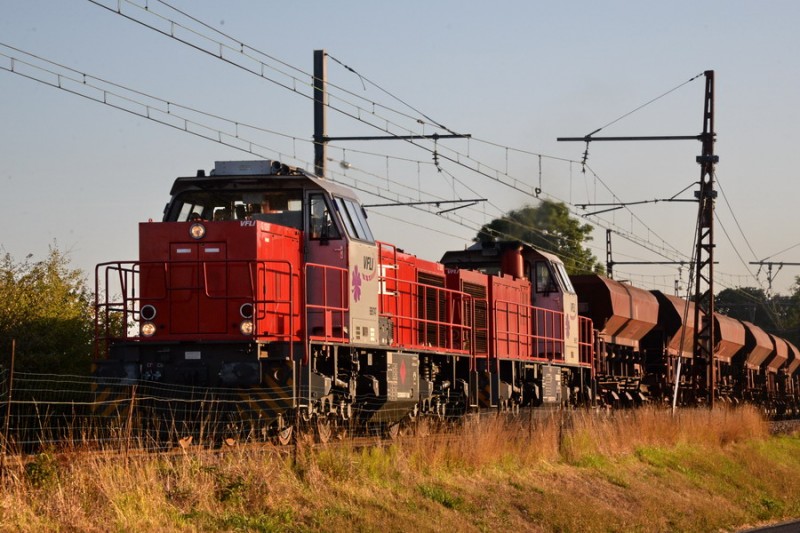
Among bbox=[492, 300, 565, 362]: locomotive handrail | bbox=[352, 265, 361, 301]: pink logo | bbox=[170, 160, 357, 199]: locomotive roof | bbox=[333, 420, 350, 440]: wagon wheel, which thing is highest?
bbox=[170, 160, 357, 199]: locomotive roof

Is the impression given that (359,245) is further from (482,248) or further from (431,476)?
(482,248)

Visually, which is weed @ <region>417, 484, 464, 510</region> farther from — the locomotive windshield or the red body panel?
the locomotive windshield

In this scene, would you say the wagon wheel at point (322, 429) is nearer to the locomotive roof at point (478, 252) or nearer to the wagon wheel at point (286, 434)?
the wagon wheel at point (286, 434)

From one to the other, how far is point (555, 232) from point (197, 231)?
56.7 metres

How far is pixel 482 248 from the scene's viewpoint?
957 inches

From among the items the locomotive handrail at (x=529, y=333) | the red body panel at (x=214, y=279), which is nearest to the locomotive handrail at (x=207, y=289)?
the red body panel at (x=214, y=279)

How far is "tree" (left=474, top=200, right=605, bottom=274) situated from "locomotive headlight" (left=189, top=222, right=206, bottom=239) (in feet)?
149

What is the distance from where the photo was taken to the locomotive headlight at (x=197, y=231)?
1504 cm

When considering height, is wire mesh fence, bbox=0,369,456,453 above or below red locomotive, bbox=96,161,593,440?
below

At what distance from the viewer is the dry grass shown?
9812 millimetres

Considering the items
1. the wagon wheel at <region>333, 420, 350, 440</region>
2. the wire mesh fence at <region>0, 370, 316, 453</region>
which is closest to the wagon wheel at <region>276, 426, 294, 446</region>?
the wire mesh fence at <region>0, 370, 316, 453</region>

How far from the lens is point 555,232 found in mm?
70312

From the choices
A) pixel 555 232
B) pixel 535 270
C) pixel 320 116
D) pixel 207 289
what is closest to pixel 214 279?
pixel 207 289

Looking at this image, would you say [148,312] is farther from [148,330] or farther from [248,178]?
[248,178]
